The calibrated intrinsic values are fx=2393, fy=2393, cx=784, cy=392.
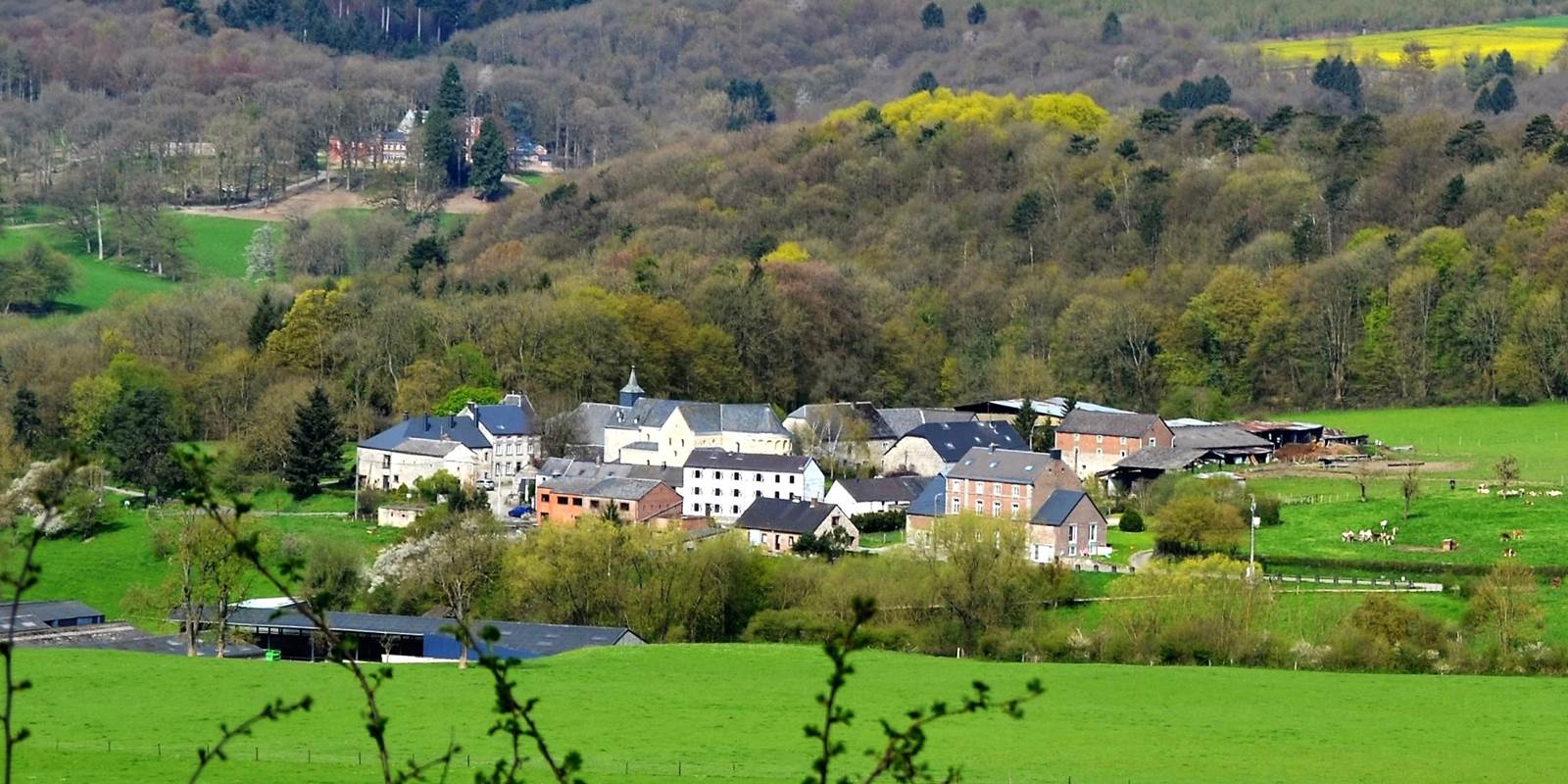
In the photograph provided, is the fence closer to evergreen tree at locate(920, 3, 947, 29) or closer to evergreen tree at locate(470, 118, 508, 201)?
evergreen tree at locate(470, 118, 508, 201)

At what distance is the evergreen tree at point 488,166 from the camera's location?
369ft

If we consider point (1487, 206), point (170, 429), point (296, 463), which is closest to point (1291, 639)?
point (296, 463)

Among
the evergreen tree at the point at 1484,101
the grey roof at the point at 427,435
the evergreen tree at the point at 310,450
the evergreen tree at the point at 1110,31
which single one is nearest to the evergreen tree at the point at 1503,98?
Answer: the evergreen tree at the point at 1484,101

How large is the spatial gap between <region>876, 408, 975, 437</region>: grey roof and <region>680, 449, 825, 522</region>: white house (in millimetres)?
5301

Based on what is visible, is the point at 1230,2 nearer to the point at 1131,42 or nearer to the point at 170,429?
the point at 1131,42

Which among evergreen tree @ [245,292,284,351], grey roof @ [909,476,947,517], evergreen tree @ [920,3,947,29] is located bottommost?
grey roof @ [909,476,947,517]

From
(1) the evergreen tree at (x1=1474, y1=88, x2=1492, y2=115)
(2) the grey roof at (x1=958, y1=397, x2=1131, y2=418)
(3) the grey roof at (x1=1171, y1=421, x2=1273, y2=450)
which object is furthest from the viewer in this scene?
(1) the evergreen tree at (x1=1474, y1=88, x2=1492, y2=115)

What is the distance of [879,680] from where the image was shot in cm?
3822

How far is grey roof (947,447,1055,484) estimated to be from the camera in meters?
54.0

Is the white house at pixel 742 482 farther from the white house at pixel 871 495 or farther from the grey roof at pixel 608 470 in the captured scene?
the white house at pixel 871 495

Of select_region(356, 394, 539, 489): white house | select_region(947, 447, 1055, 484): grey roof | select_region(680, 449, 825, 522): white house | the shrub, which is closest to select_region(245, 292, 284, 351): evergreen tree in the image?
select_region(356, 394, 539, 489): white house

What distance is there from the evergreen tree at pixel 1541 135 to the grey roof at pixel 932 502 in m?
38.4

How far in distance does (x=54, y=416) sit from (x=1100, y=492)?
90.1 feet

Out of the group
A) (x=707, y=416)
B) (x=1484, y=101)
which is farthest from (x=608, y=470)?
(x=1484, y=101)
